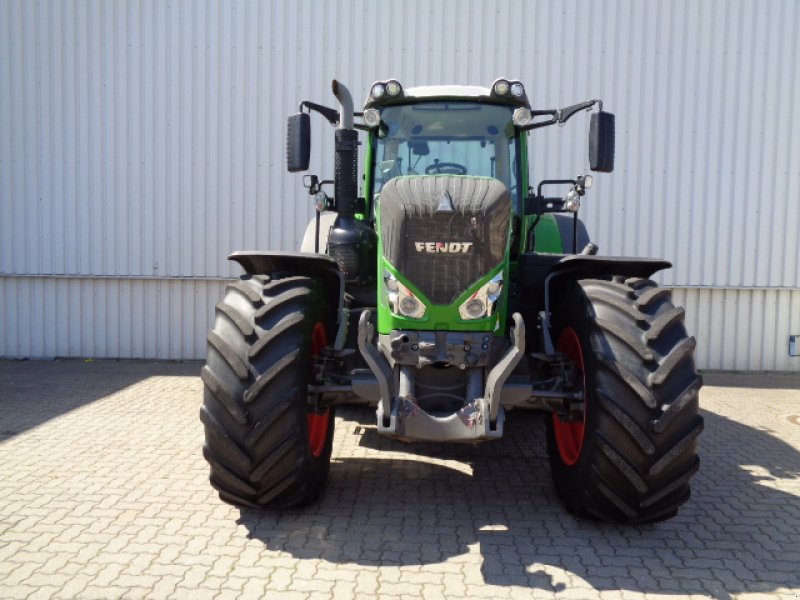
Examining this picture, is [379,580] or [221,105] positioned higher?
[221,105]

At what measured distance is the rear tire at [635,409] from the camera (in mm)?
3238

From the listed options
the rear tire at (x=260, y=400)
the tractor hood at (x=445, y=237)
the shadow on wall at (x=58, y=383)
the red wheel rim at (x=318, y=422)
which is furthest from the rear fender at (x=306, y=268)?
the shadow on wall at (x=58, y=383)

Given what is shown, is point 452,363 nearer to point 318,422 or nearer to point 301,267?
point 318,422

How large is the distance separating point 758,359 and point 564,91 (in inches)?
169

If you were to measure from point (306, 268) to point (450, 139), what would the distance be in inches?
54.4

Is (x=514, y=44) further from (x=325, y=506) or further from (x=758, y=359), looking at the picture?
(x=325, y=506)

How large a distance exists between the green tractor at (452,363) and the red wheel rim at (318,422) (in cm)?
1

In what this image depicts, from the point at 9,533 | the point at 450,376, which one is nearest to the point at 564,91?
the point at 450,376

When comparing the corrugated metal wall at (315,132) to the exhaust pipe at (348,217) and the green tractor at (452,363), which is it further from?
the green tractor at (452,363)

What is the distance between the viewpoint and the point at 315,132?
27.4 feet

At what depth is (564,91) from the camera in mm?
8352

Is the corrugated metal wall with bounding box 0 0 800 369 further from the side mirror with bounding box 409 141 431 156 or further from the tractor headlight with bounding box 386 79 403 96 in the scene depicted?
the tractor headlight with bounding box 386 79 403 96

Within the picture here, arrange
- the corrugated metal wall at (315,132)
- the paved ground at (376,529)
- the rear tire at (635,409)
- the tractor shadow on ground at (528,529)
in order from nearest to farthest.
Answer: the paved ground at (376,529) → the tractor shadow on ground at (528,529) → the rear tire at (635,409) → the corrugated metal wall at (315,132)

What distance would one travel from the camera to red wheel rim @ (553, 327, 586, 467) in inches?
147
